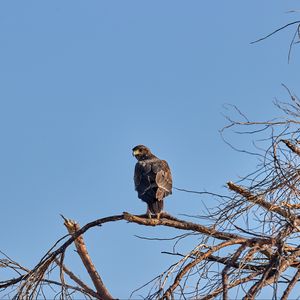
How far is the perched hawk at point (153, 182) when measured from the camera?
27.8ft

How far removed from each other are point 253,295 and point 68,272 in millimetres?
3177

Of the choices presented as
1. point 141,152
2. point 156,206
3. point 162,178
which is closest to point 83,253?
point 156,206

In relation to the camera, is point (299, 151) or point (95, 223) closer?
point (299, 151)

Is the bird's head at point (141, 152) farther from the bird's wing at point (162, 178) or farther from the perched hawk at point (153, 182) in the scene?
the bird's wing at point (162, 178)

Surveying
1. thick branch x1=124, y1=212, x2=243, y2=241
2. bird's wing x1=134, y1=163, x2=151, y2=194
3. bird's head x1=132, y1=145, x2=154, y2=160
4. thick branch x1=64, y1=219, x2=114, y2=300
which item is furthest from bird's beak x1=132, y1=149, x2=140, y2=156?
thick branch x1=124, y1=212, x2=243, y2=241

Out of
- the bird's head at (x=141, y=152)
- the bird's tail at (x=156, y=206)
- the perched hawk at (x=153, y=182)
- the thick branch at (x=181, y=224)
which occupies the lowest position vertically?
the thick branch at (x=181, y=224)

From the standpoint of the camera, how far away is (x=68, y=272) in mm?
7172

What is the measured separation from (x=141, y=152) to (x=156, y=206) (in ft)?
7.18

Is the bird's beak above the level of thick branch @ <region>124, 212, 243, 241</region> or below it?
above

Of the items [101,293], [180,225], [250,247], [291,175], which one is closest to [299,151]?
[291,175]

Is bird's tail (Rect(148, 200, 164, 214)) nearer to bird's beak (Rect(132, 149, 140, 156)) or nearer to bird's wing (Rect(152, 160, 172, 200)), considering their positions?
bird's wing (Rect(152, 160, 172, 200))

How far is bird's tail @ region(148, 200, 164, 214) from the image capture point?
8.20m

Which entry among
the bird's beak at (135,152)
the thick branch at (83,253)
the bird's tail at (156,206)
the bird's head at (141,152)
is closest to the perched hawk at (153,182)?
the bird's tail at (156,206)

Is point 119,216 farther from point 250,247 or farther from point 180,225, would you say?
point 250,247
